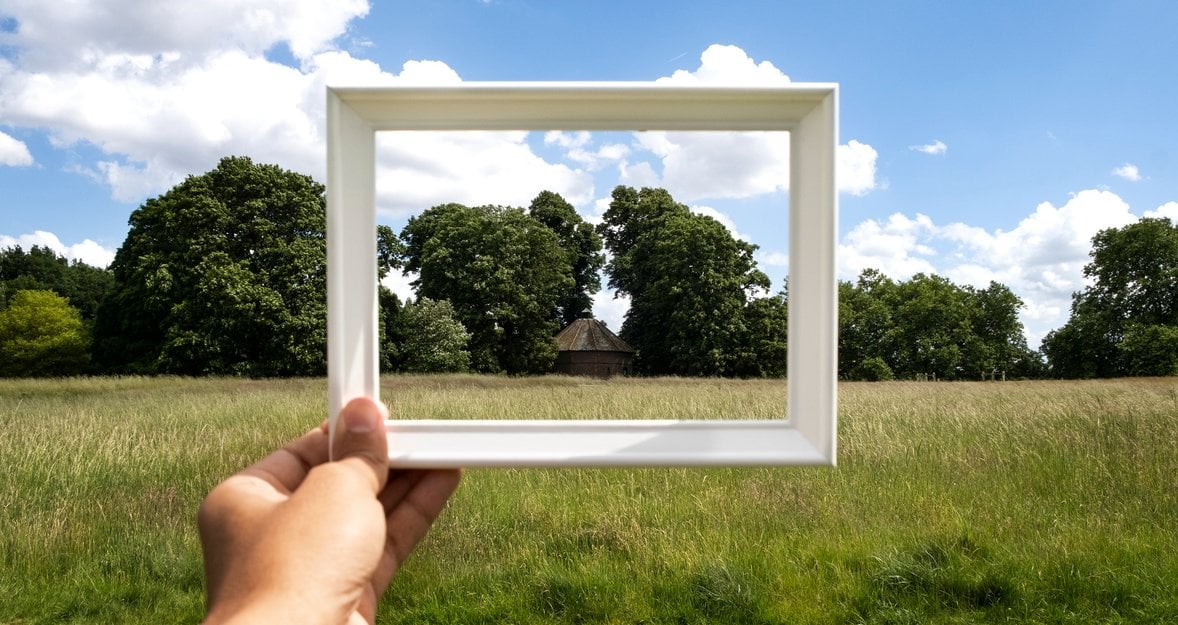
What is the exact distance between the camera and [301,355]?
17.8 m

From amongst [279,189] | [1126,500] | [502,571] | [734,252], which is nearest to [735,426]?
[734,252]

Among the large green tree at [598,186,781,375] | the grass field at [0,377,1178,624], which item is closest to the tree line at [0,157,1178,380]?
the large green tree at [598,186,781,375]

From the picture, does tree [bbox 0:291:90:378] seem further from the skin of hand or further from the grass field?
the skin of hand

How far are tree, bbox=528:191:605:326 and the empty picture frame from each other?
207 centimetres

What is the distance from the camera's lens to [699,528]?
5.04 meters

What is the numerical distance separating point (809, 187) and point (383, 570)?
1.50 metres

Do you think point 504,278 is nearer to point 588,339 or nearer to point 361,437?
point 588,339

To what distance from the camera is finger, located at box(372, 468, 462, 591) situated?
178cm

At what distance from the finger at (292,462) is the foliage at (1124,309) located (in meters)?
37.7

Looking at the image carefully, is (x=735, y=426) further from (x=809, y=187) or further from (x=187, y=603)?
(x=187, y=603)

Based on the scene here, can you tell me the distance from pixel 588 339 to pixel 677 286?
82 centimetres

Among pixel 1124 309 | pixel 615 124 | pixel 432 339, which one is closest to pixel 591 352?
pixel 432 339

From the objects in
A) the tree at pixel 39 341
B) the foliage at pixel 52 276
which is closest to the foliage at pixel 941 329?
the tree at pixel 39 341

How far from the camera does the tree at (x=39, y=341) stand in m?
29.3
